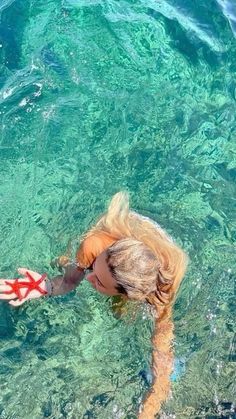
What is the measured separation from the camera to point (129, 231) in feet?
15.5

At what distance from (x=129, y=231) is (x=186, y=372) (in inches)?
56.1

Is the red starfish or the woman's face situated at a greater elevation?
the woman's face

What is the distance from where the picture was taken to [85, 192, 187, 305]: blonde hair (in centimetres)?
399

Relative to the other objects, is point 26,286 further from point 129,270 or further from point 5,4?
point 5,4

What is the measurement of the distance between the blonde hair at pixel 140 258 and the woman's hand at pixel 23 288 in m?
0.63

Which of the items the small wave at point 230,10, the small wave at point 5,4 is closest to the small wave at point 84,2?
the small wave at point 5,4

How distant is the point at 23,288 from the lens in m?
4.90

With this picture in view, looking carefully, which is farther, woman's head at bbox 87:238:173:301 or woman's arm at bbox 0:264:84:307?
woman's arm at bbox 0:264:84:307

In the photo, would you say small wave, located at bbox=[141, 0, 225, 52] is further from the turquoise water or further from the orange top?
the orange top

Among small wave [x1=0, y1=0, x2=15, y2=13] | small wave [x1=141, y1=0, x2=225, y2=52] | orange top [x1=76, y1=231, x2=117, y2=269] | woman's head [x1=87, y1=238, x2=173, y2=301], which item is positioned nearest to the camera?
woman's head [x1=87, y1=238, x2=173, y2=301]

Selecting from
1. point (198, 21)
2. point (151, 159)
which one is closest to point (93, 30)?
point (198, 21)

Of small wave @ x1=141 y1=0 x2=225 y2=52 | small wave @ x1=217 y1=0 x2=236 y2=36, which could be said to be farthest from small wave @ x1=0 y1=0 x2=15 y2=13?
small wave @ x1=217 y1=0 x2=236 y2=36

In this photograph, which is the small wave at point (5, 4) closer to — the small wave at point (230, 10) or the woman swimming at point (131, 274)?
the small wave at point (230, 10)

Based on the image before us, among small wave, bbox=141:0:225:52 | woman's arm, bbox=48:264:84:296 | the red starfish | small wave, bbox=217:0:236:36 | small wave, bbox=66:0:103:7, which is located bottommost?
small wave, bbox=217:0:236:36
